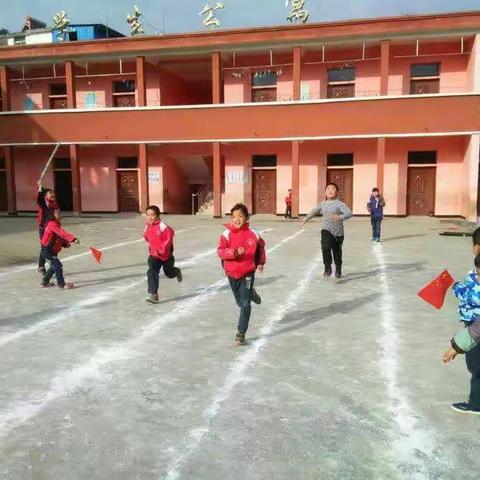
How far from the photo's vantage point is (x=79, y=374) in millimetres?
4441

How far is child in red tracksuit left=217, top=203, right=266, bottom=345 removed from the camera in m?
5.29

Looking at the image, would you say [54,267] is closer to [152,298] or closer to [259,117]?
[152,298]

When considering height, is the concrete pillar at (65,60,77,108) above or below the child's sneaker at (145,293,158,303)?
above

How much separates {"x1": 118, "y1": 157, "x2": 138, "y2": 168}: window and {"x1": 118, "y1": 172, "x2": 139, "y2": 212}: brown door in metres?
0.37

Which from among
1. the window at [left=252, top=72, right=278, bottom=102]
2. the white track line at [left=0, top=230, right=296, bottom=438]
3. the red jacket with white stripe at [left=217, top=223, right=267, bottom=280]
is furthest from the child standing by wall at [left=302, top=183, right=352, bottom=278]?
the window at [left=252, top=72, right=278, bottom=102]

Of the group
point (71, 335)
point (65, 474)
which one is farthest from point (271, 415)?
point (71, 335)

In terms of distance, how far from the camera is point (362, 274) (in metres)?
9.32

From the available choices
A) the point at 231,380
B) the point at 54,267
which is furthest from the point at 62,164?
the point at 231,380

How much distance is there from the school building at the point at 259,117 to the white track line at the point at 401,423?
54.3ft

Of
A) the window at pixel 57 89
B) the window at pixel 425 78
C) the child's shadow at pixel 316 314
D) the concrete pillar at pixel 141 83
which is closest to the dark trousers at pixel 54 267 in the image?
the child's shadow at pixel 316 314

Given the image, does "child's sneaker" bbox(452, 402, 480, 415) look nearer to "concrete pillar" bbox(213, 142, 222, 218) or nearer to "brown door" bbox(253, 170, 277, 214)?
"concrete pillar" bbox(213, 142, 222, 218)

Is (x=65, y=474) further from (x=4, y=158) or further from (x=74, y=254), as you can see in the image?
(x=4, y=158)

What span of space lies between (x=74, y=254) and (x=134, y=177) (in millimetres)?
14098

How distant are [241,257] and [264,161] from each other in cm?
1951
